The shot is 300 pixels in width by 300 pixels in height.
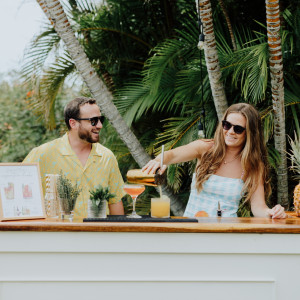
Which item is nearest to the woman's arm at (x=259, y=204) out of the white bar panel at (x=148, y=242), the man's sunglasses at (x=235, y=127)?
the man's sunglasses at (x=235, y=127)

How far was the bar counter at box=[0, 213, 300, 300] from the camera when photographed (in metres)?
2.61

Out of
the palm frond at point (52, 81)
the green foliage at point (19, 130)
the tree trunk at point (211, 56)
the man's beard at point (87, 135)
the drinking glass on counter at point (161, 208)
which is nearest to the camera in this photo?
the drinking glass on counter at point (161, 208)

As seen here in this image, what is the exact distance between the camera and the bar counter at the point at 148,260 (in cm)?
261

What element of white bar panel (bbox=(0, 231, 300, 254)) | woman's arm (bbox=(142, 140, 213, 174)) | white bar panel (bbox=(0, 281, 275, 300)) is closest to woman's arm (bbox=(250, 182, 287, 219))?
woman's arm (bbox=(142, 140, 213, 174))

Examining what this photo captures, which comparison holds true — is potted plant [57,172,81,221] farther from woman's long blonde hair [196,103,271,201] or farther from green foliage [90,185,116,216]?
woman's long blonde hair [196,103,271,201]

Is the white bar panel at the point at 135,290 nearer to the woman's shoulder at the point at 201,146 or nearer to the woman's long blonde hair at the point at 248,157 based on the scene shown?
the woman's long blonde hair at the point at 248,157

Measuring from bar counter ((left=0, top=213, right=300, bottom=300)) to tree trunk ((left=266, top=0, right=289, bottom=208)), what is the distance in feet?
8.05

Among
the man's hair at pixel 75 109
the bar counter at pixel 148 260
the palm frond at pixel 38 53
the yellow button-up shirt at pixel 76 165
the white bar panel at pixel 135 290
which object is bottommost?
the white bar panel at pixel 135 290

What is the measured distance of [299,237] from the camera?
2678 mm

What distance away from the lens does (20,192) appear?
287cm

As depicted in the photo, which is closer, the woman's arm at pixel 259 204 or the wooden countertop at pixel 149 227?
the wooden countertop at pixel 149 227

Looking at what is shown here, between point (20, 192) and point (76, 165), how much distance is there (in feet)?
3.04

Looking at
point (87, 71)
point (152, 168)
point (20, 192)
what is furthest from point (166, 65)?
point (20, 192)

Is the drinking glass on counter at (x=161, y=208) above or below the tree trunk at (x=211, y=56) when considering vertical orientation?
below
